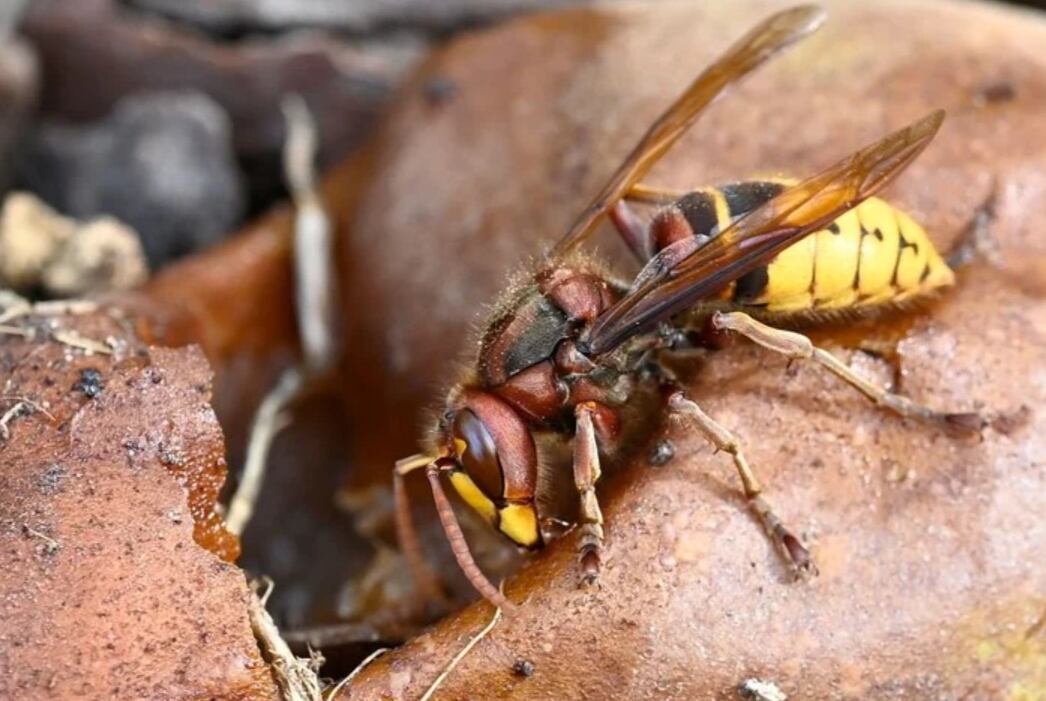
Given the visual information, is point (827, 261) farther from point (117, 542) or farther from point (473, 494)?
point (117, 542)

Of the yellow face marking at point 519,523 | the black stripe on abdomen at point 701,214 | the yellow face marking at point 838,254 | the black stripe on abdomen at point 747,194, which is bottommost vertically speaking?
the yellow face marking at point 519,523

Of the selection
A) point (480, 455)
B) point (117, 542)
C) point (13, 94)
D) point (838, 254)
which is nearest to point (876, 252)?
point (838, 254)

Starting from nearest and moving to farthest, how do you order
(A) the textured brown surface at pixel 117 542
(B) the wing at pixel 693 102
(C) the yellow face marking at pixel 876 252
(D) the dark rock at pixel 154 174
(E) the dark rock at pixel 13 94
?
(A) the textured brown surface at pixel 117 542
(C) the yellow face marking at pixel 876 252
(B) the wing at pixel 693 102
(D) the dark rock at pixel 154 174
(E) the dark rock at pixel 13 94

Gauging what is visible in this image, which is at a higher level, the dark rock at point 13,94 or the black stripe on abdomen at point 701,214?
the black stripe on abdomen at point 701,214

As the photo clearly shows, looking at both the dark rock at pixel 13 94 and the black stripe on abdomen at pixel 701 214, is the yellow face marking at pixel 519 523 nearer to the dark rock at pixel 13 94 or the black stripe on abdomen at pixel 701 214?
the black stripe on abdomen at pixel 701 214

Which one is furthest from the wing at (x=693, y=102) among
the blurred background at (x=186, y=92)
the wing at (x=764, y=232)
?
the blurred background at (x=186, y=92)

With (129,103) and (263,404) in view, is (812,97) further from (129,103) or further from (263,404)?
(129,103)
